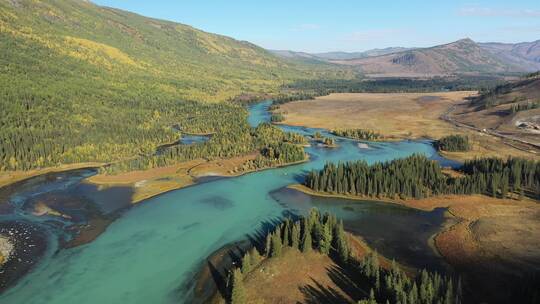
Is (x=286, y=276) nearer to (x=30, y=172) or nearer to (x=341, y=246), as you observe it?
(x=341, y=246)

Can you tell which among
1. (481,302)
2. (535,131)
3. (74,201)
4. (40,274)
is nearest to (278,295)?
(481,302)

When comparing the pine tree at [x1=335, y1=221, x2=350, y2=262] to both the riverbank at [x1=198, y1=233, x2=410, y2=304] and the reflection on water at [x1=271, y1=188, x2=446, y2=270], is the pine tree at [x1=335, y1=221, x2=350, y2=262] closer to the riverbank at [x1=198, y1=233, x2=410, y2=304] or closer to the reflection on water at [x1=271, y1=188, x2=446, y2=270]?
the riverbank at [x1=198, y1=233, x2=410, y2=304]

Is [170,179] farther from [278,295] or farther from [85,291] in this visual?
[278,295]

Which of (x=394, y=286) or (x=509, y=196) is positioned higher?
(x=394, y=286)

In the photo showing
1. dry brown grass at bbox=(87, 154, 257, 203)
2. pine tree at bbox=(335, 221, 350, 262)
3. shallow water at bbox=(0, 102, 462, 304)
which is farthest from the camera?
dry brown grass at bbox=(87, 154, 257, 203)

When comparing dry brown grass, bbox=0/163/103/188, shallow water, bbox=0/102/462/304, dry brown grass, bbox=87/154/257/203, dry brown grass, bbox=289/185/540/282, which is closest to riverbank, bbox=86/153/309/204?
dry brown grass, bbox=87/154/257/203

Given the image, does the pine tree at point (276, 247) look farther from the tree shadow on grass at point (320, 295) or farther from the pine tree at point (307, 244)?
the tree shadow on grass at point (320, 295)
